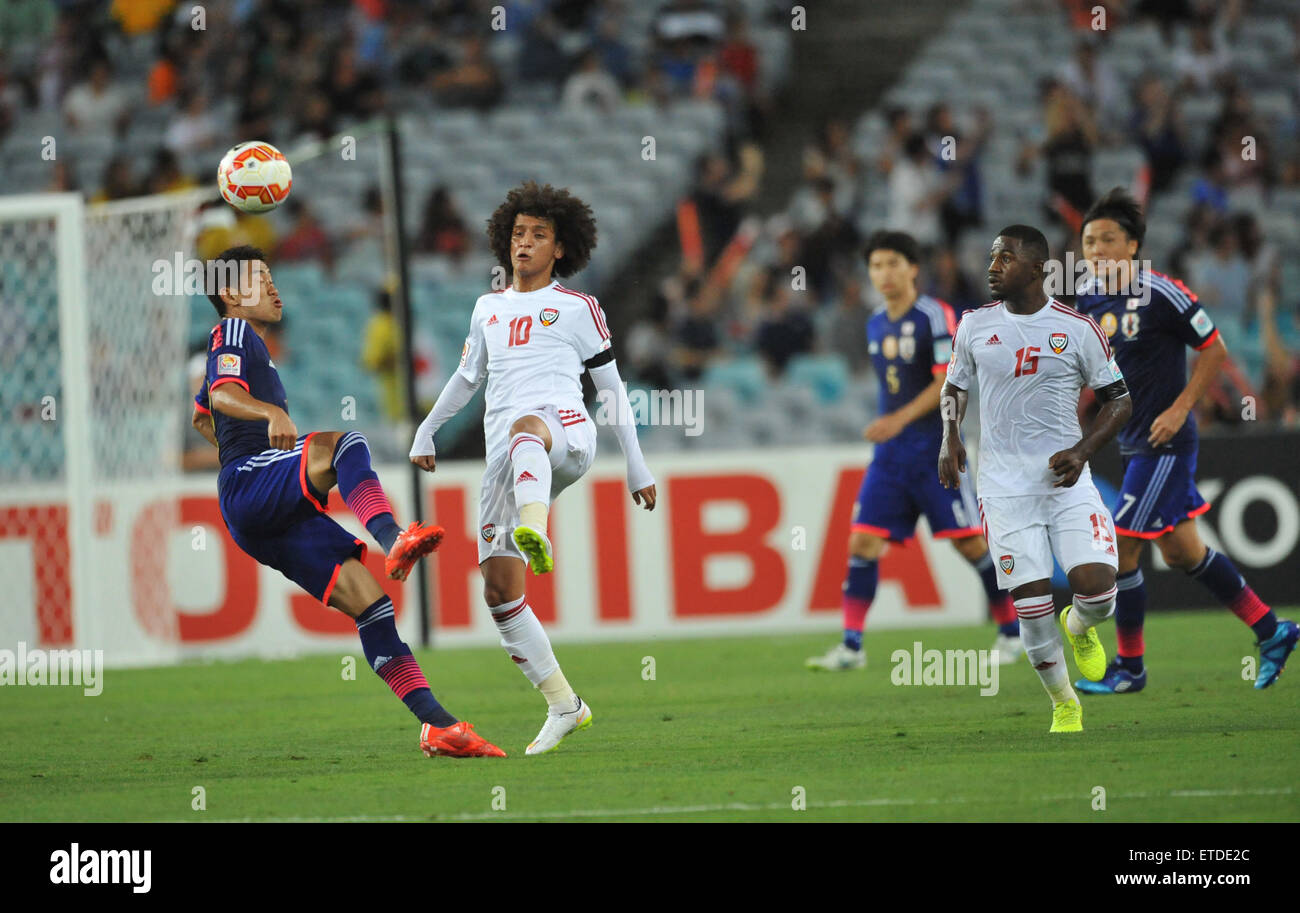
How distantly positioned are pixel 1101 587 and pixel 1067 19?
13.9 m

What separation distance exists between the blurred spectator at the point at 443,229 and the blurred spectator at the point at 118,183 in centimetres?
322

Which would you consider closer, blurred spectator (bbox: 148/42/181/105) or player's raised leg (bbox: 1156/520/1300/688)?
player's raised leg (bbox: 1156/520/1300/688)

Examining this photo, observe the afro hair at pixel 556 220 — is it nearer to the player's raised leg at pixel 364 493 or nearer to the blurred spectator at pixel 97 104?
the player's raised leg at pixel 364 493

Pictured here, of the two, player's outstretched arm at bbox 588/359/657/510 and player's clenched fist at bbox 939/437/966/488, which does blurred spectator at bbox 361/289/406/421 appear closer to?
player's outstretched arm at bbox 588/359/657/510

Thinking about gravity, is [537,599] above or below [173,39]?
below

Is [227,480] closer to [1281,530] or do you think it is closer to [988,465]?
[988,465]

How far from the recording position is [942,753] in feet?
22.7

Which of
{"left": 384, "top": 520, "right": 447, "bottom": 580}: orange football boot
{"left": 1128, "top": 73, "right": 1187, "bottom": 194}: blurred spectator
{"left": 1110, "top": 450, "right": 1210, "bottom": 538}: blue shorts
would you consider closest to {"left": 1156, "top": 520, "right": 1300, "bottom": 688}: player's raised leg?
{"left": 1110, "top": 450, "right": 1210, "bottom": 538}: blue shorts

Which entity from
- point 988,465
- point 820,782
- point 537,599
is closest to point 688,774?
point 820,782

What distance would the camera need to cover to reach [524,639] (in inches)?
284

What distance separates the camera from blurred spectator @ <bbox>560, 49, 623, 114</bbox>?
19.7 metres

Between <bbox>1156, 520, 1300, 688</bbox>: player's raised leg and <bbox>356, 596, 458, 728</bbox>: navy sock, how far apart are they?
3.77 m

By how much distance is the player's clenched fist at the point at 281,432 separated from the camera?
6922 millimetres

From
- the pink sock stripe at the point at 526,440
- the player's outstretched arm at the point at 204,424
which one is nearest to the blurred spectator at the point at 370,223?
the player's outstretched arm at the point at 204,424
